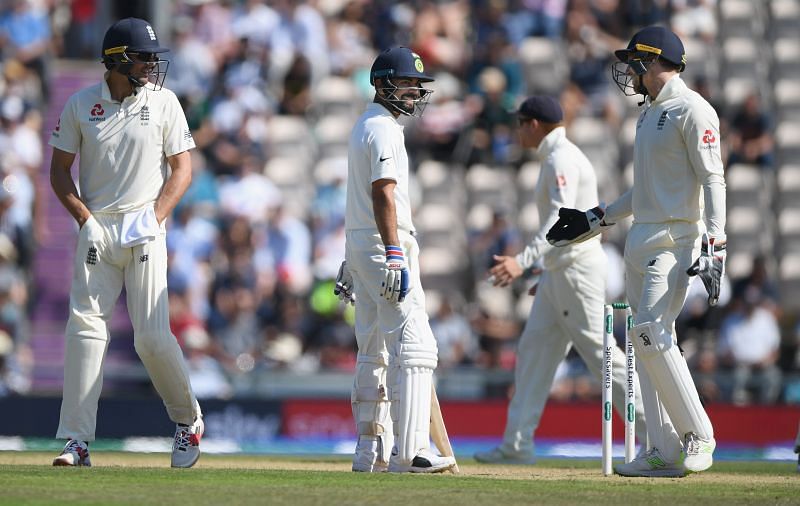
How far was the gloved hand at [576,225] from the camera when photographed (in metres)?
9.57

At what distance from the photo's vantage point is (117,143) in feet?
29.3

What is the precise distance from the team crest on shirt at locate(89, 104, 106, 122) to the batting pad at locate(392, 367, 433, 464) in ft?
7.22

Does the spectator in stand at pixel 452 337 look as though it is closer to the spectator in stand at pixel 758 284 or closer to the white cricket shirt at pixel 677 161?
the spectator in stand at pixel 758 284

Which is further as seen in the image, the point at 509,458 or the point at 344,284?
the point at 509,458

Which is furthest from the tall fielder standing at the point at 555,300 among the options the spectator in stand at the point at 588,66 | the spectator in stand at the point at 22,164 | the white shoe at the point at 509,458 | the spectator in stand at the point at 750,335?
the spectator in stand at the point at 22,164

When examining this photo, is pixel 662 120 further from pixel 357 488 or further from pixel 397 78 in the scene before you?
pixel 357 488

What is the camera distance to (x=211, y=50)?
1978 cm

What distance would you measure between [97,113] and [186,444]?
1.96 metres

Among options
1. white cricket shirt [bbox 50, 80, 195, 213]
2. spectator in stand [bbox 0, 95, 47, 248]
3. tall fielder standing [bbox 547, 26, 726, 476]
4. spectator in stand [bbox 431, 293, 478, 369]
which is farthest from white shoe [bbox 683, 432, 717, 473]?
spectator in stand [bbox 0, 95, 47, 248]

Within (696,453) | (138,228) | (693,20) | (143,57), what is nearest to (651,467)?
(696,453)

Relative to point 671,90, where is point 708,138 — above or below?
below

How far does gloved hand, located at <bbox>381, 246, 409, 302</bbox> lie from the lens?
27.9 feet

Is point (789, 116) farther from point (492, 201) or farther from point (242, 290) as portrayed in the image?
point (242, 290)

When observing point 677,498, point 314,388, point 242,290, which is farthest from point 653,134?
point 242,290
